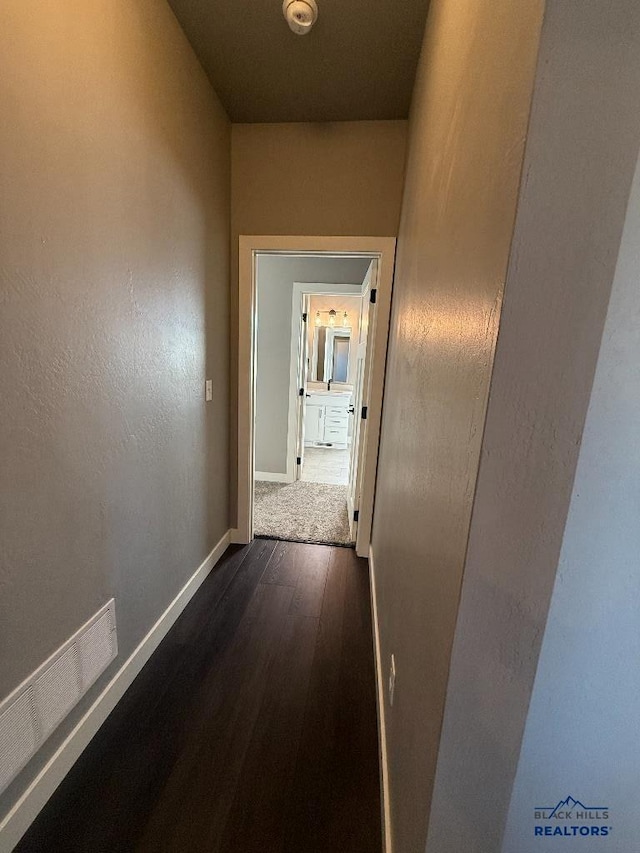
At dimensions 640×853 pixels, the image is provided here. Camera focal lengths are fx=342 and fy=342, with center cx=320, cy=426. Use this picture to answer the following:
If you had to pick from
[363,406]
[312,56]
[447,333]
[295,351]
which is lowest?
[363,406]

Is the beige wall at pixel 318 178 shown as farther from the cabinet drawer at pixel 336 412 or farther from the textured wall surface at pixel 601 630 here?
the cabinet drawer at pixel 336 412

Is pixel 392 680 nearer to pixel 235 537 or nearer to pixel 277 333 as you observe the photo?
pixel 235 537

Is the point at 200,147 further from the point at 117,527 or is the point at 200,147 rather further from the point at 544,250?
the point at 544,250

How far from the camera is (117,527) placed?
4.39 ft

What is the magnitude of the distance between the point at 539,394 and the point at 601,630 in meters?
0.45

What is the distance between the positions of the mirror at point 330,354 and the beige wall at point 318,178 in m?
2.92

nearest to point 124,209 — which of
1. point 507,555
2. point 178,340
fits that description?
point 178,340

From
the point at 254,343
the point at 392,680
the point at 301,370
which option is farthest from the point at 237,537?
the point at 301,370

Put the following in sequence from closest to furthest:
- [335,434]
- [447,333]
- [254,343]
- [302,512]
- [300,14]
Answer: [447,333]
[300,14]
[254,343]
[302,512]
[335,434]

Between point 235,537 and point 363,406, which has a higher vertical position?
point 363,406

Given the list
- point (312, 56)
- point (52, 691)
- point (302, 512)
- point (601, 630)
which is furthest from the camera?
point (302, 512)

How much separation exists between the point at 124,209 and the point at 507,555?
1598 mm

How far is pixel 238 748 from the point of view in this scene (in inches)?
48.8

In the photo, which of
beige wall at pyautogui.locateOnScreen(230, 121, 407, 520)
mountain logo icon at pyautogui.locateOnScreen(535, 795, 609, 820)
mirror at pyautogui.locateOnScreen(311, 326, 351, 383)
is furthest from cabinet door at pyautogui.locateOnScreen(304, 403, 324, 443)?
mountain logo icon at pyautogui.locateOnScreen(535, 795, 609, 820)
